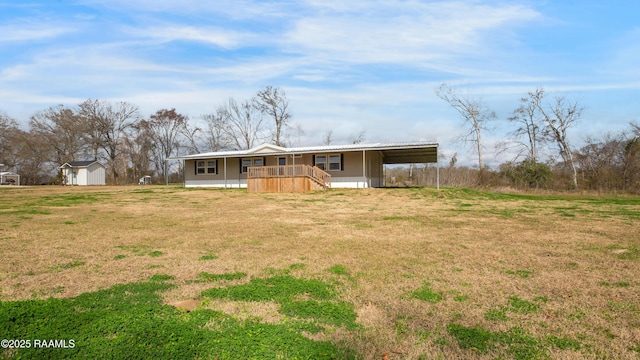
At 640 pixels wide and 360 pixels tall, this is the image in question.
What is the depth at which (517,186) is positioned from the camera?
25516 mm

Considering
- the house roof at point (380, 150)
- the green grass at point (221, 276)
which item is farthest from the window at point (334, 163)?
the green grass at point (221, 276)

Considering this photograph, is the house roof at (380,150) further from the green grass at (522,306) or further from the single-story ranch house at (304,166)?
the green grass at (522,306)

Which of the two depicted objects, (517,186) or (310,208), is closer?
(310,208)

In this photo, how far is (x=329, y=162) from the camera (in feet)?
81.1

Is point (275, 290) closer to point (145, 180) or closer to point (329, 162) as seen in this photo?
point (329, 162)

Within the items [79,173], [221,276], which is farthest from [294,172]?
[79,173]

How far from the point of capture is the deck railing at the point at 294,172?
22156 mm

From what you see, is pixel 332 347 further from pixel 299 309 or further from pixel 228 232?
pixel 228 232

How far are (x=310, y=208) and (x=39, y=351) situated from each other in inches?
445

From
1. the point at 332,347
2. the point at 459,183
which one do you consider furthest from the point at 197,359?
the point at 459,183

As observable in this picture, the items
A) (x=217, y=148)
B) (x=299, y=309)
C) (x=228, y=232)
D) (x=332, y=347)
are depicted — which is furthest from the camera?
(x=217, y=148)

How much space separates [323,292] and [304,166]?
17.9 metres

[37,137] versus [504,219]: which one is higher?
[37,137]

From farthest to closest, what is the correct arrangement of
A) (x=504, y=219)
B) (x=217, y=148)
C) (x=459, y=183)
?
(x=217, y=148) → (x=459, y=183) → (x=504, y=219)
